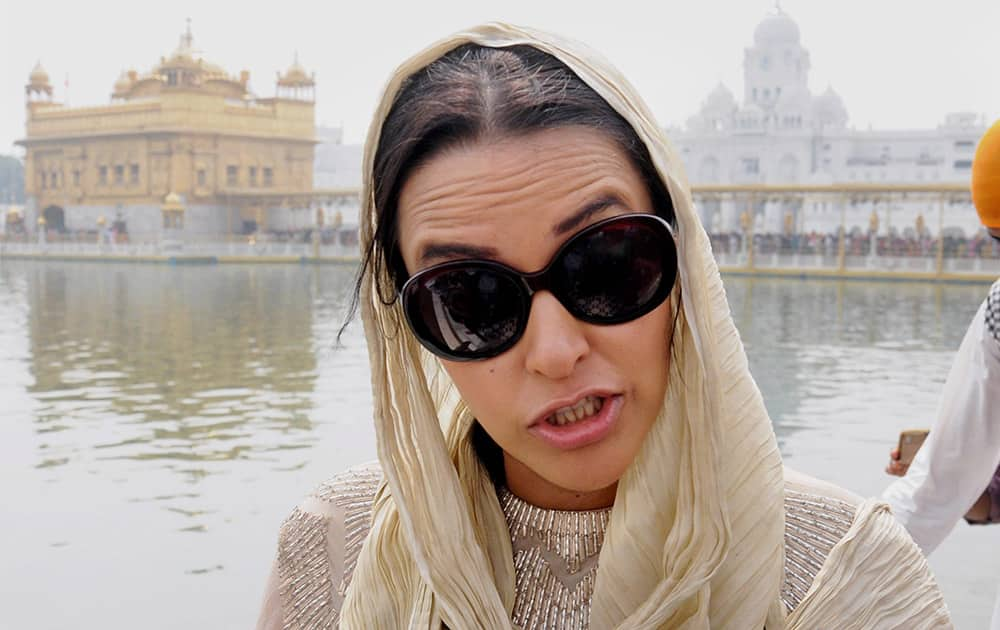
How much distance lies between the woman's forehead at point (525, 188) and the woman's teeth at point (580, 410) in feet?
0.43

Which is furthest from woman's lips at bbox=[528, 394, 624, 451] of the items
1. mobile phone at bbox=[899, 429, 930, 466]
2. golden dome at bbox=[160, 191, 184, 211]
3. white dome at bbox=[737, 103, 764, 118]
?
white dome at bbox=[737, 103, 764, 118]

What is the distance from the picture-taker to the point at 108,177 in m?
40.9

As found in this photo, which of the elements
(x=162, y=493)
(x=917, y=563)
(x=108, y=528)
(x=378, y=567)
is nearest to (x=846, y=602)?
(x=917, y=563)

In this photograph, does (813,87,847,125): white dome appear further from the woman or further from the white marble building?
the woman

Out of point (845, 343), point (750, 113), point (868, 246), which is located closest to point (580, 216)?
point (845, 343)

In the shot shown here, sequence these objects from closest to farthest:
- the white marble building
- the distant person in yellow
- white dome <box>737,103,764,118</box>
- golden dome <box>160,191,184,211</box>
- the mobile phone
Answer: the distant person in yellow, the mobile phone, golden dome <box>160,191,184,211</box>, the white marble building, white dome <box>737,103,764,118</box>

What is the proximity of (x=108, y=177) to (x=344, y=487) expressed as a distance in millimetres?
42075

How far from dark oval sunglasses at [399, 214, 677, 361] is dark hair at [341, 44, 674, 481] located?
6 centimetres

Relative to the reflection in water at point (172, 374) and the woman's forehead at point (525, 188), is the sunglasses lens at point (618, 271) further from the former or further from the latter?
the reflection in water at point (172, 374)

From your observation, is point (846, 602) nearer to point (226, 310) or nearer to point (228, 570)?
point (228, 570)

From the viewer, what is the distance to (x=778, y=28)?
Answer: 162 feet

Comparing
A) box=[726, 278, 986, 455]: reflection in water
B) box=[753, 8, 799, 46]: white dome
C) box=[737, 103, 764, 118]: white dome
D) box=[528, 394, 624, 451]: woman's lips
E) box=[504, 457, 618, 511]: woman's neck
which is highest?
box=[753, 8, 799, 46]: white dome

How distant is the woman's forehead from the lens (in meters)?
0.94

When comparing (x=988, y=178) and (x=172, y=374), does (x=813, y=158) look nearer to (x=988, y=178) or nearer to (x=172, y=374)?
(x=172, y=374)
